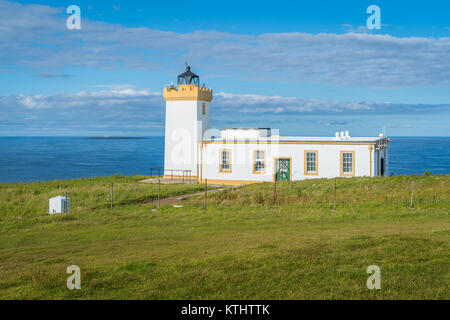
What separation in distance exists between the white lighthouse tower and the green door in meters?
5.88

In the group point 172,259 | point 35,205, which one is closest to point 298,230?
point 172,259

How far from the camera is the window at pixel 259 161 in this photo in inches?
1141

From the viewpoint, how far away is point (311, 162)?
28047mm

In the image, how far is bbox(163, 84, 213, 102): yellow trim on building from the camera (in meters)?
31.6

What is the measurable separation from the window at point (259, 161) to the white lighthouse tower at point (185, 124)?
4.39 metres

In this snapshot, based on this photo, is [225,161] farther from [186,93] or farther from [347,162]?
[347,162]

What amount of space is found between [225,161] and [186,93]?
5.66 metres

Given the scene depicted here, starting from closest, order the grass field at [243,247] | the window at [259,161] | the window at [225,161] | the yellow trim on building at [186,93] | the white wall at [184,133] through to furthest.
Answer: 1. the grass field at [243,247]
2. the window at [259,161]
3. the window at [225,161]
4. the yellow trim on building at [186,93]
5. the white wall at [184,133]

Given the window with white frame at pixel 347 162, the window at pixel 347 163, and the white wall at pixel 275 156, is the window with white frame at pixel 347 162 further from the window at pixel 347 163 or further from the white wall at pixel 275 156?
the white wall at pixel 275 156

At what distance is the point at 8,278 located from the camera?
8.12 meters

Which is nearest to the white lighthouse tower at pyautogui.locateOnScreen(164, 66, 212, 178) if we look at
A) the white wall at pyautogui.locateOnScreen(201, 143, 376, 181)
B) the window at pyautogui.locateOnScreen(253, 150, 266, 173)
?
the white wall at pyautogui.locateOnScreen(201, 143, 376, 181)

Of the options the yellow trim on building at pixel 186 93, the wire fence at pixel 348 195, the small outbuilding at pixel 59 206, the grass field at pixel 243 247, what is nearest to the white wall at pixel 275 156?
the yellow trim on building at pixel 186 93

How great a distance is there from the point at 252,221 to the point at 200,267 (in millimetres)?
7061
